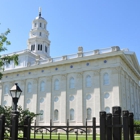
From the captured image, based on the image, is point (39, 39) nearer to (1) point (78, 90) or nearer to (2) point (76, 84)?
(2) point (76, 84)

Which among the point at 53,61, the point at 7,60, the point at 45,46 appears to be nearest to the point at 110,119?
the point at 7,60

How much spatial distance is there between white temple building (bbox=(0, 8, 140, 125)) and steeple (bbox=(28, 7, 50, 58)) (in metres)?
7.66

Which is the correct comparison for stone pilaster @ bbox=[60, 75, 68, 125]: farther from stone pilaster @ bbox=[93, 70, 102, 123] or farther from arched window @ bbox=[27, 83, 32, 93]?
arched window @ bbox=[27, 83, 32, 93]

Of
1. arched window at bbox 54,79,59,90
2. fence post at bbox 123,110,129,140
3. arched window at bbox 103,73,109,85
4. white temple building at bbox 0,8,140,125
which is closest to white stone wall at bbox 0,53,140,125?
white temple building at bbox 0,8,140,125

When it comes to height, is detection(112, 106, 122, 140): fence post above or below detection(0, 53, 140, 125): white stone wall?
below

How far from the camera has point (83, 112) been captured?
125 ft

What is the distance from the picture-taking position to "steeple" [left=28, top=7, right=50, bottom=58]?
56.2 metres

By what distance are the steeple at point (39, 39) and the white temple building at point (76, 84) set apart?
7657mm

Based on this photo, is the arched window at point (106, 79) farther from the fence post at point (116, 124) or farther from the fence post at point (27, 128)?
the fence post at point (116, 124)

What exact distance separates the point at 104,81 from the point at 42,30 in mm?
26621

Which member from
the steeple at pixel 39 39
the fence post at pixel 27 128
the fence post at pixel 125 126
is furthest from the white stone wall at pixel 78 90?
the fence post at pixel 125 126

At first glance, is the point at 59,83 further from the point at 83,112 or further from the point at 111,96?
the point at 111,96

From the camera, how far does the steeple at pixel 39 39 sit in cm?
5625

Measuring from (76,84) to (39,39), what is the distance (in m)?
21.7
